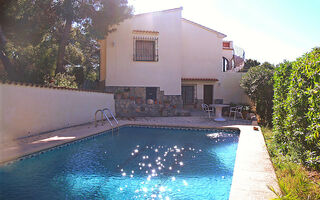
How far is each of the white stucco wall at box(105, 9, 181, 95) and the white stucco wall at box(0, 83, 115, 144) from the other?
15.3 ft

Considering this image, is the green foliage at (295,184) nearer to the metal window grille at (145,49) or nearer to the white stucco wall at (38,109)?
the white stucco wall at (38,109)

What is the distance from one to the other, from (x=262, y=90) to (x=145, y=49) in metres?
9.04

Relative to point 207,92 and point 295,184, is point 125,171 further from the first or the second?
point 207,92

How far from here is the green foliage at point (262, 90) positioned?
42.1 ft

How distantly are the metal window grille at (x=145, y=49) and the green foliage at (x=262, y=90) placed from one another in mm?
7274

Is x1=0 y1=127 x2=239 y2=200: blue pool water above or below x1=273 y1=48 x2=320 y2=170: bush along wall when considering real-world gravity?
below

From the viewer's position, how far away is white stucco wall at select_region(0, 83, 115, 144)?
6949mm

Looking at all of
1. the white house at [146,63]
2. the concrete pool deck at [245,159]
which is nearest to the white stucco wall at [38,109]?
the concrete pool deck at [245,159]

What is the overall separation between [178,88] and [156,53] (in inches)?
129

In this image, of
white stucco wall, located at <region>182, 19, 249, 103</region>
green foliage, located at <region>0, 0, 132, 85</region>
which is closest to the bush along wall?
green foliage, located at <region>0, 0, 132, 85</region>

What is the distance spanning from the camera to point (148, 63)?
16.5m

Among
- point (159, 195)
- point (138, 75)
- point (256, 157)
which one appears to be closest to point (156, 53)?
point (138, 75)

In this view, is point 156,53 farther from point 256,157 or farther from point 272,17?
point 256,157

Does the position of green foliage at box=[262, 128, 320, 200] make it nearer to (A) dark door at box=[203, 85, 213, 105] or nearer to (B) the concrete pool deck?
(B) the concrete pool deck
